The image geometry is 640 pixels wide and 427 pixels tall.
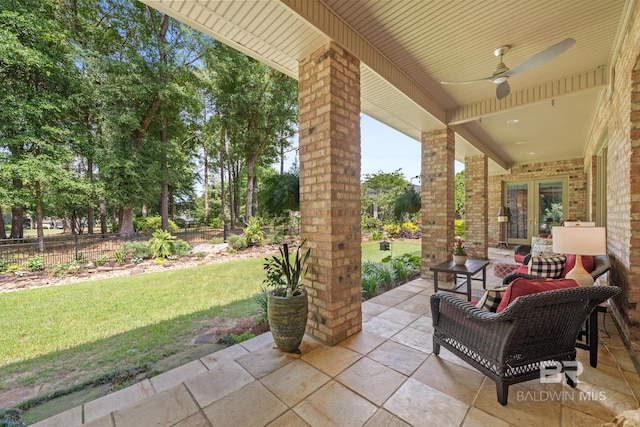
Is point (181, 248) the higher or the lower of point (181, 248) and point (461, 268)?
the lower

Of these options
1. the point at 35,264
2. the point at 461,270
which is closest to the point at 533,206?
the point at 461,270

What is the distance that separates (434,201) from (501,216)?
549 centimetres

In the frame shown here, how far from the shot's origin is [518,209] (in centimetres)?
920

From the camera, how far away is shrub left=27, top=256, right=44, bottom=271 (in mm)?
6055

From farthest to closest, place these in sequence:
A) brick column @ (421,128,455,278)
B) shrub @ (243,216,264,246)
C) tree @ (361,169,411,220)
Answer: tree @ (361,169,411,220)
shrub @ (243,216,264,246)
brick column @ (421,128,455,278)

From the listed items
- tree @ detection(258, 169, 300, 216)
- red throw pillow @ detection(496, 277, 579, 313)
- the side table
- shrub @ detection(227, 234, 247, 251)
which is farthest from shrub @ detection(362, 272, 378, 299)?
shrub @ detection(227, 234, 247, 251)

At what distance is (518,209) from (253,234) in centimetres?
953

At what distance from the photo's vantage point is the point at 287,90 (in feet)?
43.1

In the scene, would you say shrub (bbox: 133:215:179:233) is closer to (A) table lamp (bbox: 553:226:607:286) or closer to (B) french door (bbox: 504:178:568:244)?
(A) table lamp (bbox: 553:226:607:286)

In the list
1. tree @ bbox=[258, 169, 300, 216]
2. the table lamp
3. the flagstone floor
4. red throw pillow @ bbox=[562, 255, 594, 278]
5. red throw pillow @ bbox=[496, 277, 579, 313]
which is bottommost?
the flagstone floor

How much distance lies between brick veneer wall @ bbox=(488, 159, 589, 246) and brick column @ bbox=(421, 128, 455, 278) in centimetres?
600

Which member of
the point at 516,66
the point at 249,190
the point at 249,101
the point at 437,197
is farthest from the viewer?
the point at 249,190

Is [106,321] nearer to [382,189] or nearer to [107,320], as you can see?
[107,320]

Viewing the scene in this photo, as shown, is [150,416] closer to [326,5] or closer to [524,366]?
[524,366]
